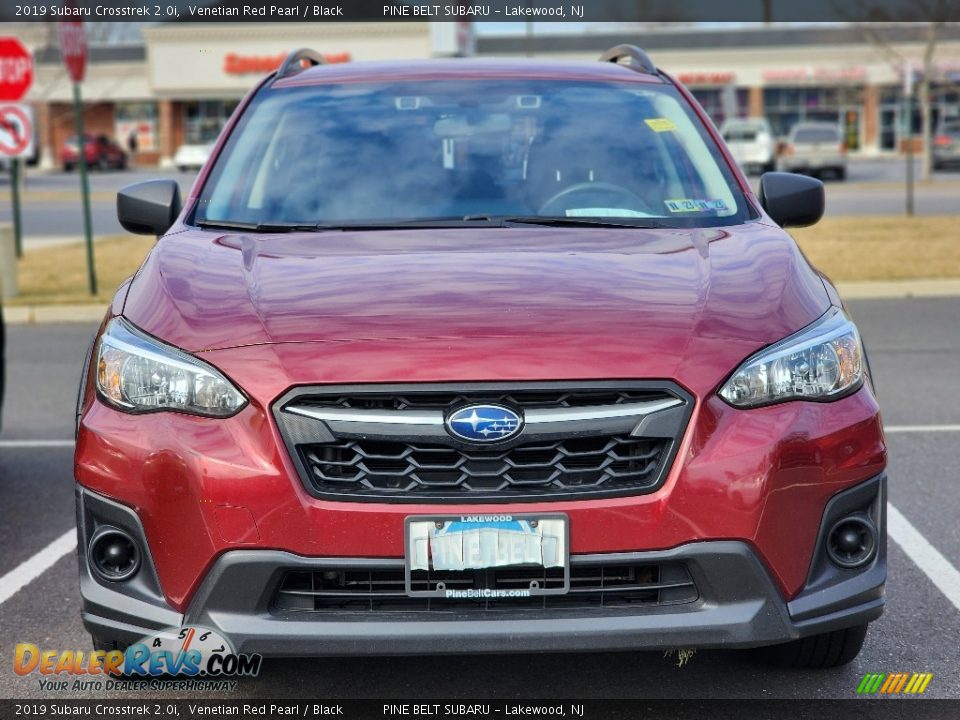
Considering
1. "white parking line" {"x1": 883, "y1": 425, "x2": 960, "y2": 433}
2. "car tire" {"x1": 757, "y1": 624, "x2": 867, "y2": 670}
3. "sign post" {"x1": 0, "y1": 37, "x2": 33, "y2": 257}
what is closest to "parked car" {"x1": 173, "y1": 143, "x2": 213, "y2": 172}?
"sign post" {"x1": 0, "y1": 37, "x2": 33, "y2": 257}

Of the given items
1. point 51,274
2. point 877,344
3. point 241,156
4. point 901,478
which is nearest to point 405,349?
point 241,156

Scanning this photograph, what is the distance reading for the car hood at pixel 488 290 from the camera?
314cm

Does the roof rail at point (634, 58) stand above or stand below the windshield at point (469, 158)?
above

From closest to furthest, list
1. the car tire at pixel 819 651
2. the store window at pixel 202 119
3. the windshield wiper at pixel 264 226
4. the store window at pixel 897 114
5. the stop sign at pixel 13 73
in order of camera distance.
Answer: the car tire at pixel 819 651 < the windshield wiper at pixel 264 226 < the stop sign at pixel 13 73 < the store window at pixel 897 114 < the store window at pixel 202 119

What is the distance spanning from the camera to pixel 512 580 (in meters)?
3.03

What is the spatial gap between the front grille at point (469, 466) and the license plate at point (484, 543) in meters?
0.08

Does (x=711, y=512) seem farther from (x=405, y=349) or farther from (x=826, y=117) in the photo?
(x=826, y=117)

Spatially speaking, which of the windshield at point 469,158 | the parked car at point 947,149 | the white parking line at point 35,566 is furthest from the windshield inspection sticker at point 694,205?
the parked car at point 947,149

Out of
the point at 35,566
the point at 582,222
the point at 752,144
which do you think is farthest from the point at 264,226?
the point at 752,144

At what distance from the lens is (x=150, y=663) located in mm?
3303
